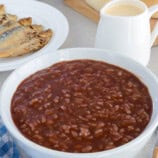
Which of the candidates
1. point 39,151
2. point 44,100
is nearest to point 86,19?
point 44,100

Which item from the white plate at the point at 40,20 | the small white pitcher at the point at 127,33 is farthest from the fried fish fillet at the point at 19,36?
the small white pitcher at the point at 127,33

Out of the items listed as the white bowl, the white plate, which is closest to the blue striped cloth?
the white bowl

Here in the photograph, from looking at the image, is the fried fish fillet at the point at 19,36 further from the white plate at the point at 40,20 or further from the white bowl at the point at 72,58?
the white bowl at the point at 72,58

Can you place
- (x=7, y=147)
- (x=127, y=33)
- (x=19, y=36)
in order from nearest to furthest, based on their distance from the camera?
(x=7, y=147)
(x=127, y=33)
(x=19, y=36)

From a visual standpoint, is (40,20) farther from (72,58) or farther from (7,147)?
(7,147)

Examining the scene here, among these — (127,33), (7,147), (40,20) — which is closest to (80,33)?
(40,20)

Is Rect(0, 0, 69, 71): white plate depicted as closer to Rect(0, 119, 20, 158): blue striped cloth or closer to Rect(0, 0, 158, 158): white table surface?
Rect(0, 0, 158, 158): white table surface
